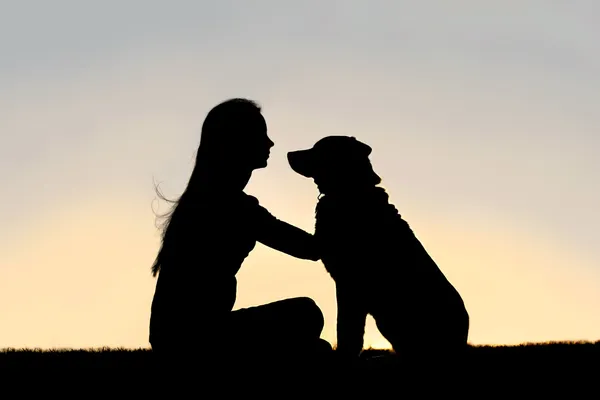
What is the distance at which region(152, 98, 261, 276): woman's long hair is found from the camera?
382cm

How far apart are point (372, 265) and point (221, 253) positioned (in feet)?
5.31

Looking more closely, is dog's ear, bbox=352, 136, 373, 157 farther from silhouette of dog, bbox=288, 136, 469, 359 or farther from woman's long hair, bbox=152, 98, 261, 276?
woman's long hair, bbox=152, 98, 261, 276

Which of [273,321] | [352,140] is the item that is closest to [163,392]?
[273,321]

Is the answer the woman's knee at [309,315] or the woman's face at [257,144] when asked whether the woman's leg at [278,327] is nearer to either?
the woman's knee at [309,315]

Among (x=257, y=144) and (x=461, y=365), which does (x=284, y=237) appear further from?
(x=461, y=365)

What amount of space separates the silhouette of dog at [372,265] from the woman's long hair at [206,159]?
98cm

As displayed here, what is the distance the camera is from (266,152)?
3971 mm

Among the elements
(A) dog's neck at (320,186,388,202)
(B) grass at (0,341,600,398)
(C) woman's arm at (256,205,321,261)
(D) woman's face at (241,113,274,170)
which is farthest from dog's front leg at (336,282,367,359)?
(D) woman's face at (241,113,274,170)

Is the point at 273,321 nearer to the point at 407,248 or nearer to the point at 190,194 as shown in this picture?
the point at 190,194

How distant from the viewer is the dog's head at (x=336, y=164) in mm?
5914

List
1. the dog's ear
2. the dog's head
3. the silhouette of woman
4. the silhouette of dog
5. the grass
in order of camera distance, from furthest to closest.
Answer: the dog's ear, the dog's head, the silhouette of dog, the grass, the silhouette of woman

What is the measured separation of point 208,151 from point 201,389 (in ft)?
4.17

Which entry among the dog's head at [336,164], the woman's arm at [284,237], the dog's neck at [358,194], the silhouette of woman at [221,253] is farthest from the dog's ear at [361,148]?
the silhouette of woman at [221,253]

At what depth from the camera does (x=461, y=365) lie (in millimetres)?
4664
